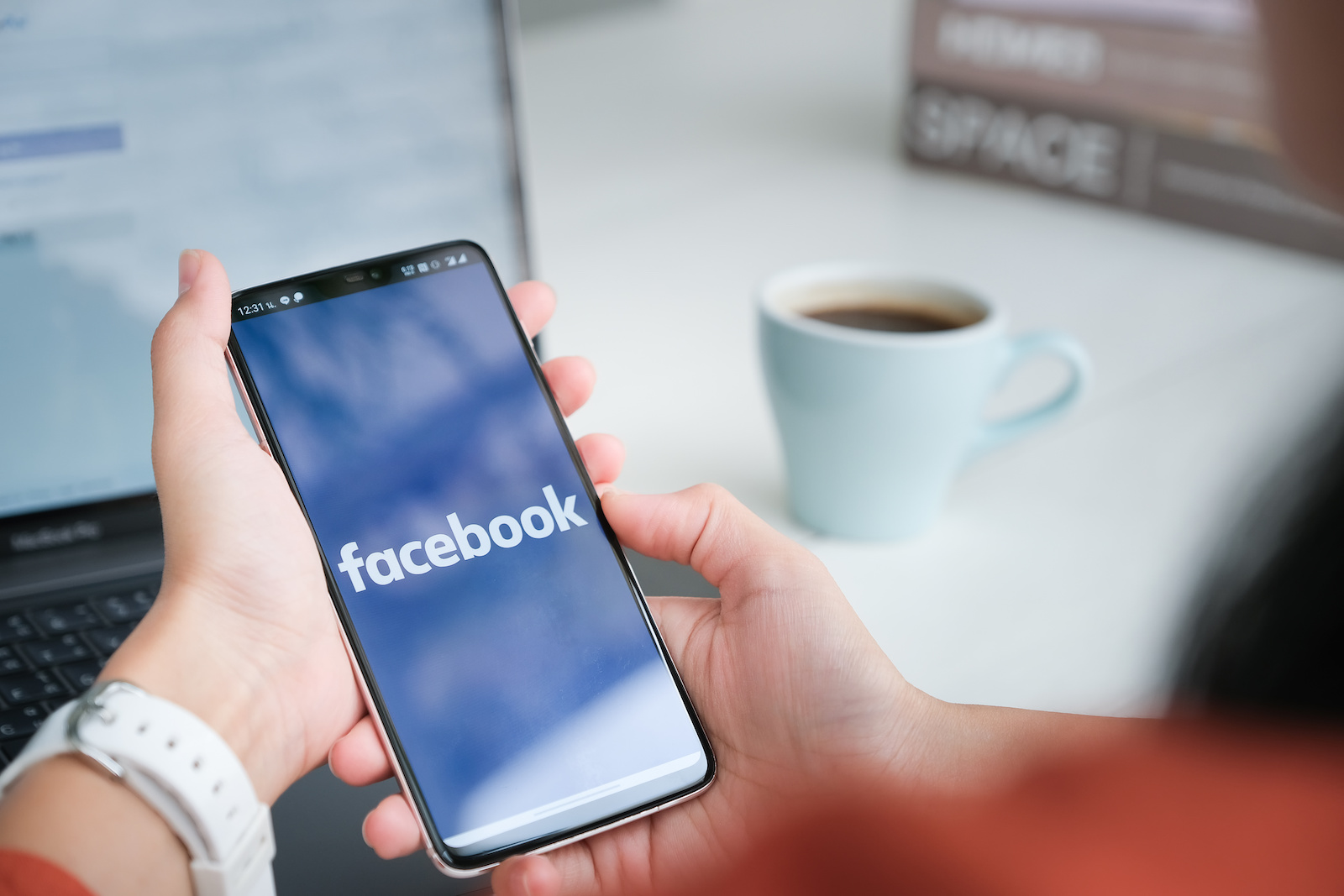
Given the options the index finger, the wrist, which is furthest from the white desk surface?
the wrist

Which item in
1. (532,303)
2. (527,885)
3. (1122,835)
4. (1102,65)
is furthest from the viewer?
(1102,65)

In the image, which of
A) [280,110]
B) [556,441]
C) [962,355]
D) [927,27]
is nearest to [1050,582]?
[962,355]

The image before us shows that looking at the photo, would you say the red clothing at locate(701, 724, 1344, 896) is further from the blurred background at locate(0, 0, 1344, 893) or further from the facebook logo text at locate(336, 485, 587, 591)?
the facebook logo text at locate(336, 485, 587, 591)

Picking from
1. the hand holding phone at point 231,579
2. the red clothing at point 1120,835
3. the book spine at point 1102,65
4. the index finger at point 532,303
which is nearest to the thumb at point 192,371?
the hand holding phone at point 231,579

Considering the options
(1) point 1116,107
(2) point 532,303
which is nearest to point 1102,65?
(1) point 1116,107

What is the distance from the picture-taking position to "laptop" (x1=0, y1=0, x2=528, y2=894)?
40 cm

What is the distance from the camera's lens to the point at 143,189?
42 cm

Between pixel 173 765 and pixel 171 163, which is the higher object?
pixel 171 163

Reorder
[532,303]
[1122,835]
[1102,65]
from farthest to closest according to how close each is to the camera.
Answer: [1102,65], [532,303], [1122,835]

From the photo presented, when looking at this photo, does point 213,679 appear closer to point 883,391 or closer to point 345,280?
point 345,280

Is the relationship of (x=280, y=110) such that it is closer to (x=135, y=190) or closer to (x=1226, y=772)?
(x=135, y=190)

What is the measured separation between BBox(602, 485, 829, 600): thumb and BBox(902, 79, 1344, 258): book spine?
19.3 inches

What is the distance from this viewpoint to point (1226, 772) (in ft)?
0.61

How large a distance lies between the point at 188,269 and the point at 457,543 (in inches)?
4.7
